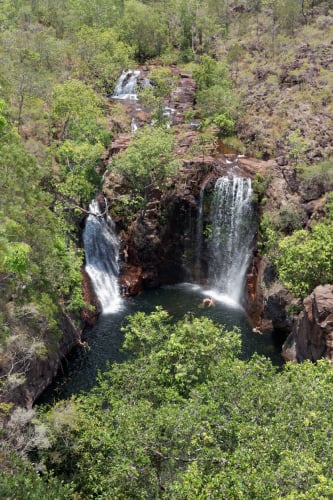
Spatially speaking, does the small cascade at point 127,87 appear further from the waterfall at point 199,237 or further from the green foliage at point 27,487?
the green foliage at point 27,487

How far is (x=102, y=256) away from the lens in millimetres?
41031

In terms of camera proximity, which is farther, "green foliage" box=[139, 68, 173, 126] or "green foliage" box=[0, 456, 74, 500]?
"green foliage" box=[139, 68, 173, 126]

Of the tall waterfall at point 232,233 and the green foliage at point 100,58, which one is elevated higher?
the green foliage at point 100,58

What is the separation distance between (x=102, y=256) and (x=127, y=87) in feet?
107

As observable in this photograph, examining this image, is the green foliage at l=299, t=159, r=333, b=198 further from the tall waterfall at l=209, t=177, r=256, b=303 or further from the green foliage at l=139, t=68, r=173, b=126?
the green foliage at l=139, t=68, r=173, b=126

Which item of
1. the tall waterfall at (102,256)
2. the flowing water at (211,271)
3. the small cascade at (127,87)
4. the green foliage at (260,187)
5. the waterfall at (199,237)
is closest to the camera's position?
the flowing water at (211,271)

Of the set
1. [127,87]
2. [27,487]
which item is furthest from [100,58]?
[27,487]

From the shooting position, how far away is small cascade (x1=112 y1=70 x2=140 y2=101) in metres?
60.8

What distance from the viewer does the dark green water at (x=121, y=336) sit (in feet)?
94.2

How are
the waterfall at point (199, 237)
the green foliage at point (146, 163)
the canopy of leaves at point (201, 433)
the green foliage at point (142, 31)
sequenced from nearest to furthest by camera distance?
1. the canopy of leaves at point (201, 433)
2. the green foliage at point (146, 163)
3. the waterfall at point (199, 237)
4. the green foliage at point (142, 31)

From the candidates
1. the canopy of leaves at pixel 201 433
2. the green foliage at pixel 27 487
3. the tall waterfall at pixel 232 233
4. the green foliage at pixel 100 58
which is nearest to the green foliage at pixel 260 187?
the tall waterfall at pixel 232 233

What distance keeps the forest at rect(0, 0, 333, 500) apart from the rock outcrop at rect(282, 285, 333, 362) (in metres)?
1.89

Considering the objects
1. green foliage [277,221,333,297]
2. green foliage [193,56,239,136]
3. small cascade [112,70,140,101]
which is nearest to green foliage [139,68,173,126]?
small cascade [112,70,140,101]

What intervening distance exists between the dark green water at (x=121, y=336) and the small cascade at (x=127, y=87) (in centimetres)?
3219
